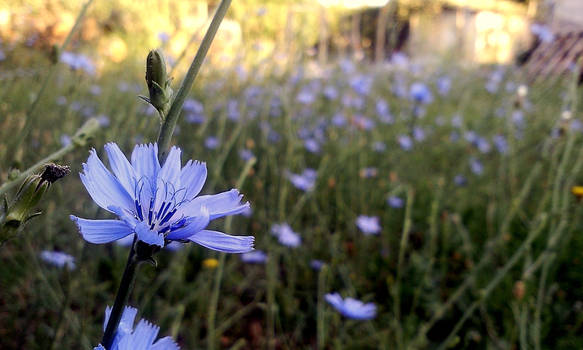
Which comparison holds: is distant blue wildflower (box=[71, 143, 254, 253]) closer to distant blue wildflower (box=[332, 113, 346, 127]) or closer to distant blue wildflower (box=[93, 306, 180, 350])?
distant blue wildflower (box=[93, 306, 180, 350])

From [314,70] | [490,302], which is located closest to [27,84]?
[314,70]

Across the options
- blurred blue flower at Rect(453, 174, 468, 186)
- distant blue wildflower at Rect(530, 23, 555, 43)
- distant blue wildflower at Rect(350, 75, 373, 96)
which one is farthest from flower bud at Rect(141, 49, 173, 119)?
distant blue wildflower at Rect(530, 23, 555, 43)

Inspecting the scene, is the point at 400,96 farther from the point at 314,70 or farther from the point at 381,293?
the point at 381,293

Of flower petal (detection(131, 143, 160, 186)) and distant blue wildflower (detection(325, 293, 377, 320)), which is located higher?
flower petal (detection(131, 143, 160, 186))

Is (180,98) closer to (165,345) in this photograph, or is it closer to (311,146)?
(165,345)

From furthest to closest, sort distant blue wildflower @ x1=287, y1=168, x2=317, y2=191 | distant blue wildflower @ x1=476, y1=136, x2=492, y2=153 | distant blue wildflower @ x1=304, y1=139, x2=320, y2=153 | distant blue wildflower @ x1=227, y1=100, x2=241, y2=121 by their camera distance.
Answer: distant blue wildflower @ x1=476, y1=136, x2=492, y2=153 < distant blue wildflower @ x1=227, y1=100, x2=241, y2=121 < distant blue wildflower @ x1=304, y1=139, x2=320, y2=153 < distant blue wildflower @ x1=287, y1=168, x2=317, y2=191

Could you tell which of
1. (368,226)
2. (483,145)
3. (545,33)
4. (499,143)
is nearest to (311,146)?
(368,226)

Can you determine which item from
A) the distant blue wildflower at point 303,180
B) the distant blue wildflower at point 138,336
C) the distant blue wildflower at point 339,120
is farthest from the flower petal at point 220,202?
the distant blue wildflower at point 339,120
